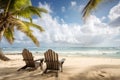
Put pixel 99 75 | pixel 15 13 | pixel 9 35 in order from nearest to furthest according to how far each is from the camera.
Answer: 1. pixel 99 75
2. pixel 15 13
3. pixel 9 35

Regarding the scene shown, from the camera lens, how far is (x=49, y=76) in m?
6.07

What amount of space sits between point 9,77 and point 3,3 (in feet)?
19.4

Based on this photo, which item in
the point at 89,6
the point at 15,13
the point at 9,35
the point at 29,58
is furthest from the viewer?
the point at 9,35

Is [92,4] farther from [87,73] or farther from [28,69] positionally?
[28,69]

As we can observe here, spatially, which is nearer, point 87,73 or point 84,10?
point 87,73

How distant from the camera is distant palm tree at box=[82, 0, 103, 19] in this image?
7207 millimetres

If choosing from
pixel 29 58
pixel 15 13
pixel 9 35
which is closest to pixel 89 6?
pixel 29 58

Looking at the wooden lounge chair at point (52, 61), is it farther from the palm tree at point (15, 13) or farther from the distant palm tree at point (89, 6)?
the palm tree at point (15, 13)

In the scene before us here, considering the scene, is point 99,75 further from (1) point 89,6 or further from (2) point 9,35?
(2) point 9,35

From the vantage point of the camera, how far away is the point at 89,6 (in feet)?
24.0

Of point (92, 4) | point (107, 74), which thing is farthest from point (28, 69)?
point (92, 4)

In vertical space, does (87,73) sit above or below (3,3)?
below

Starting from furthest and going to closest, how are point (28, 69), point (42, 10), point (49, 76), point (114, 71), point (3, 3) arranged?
point (42, 10) < point (3, 3) < point (28, 69) < point (114, 71) < point (49, 76)

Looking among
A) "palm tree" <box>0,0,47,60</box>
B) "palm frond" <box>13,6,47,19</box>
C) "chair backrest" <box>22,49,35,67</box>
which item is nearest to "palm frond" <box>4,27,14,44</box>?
"palm tree" <box>0,0,47,60</box>
